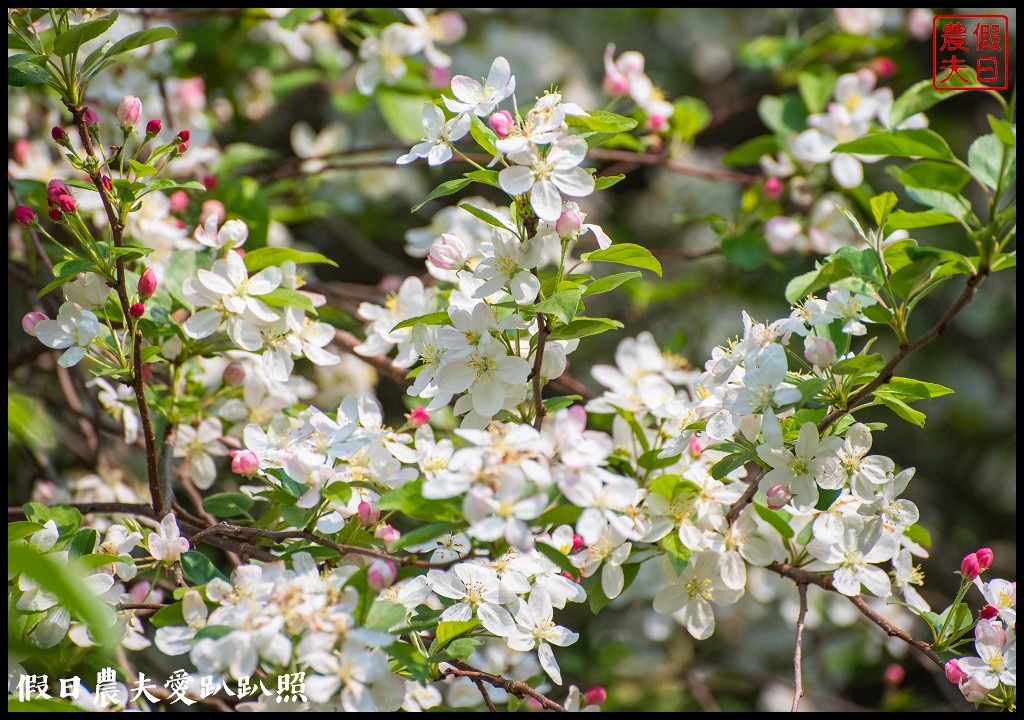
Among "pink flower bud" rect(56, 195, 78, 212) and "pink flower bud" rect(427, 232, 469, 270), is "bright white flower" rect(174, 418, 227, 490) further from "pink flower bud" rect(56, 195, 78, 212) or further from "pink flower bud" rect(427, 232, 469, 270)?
"pink flower bud" rect(427, 232, 469, 270)

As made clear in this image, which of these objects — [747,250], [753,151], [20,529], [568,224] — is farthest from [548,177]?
[753,151]

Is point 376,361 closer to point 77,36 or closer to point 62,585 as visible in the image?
point 77,36

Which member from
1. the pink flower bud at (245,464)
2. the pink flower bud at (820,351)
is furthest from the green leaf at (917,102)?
the pink flower bud at (245,464)

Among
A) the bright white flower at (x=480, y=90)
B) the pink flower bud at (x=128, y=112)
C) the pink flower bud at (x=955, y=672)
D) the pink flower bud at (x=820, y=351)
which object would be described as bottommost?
the pink flower bud at (x=955, y=672)

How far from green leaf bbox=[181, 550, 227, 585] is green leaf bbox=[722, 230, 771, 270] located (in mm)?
1320

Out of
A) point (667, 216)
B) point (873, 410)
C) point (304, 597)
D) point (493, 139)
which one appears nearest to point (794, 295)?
point (493, 139)

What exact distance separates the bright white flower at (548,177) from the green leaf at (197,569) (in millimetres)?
610

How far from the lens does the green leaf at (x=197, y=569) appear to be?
1.09 metres

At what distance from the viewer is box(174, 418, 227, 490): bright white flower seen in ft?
4.98

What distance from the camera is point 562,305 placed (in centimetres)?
107

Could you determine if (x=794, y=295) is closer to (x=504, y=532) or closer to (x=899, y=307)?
A: (x=899, y=307)

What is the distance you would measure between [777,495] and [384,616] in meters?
0.55

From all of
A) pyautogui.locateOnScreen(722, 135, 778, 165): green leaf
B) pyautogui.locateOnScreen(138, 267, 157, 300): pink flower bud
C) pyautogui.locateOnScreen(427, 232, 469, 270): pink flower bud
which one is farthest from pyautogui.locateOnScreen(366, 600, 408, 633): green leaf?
pyautogui.locateOnScreen(722, 135, 778, 165): green leaf

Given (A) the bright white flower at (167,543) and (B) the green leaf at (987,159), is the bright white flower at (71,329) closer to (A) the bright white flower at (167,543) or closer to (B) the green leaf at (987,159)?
(A) the bright white flower at (167,543)
